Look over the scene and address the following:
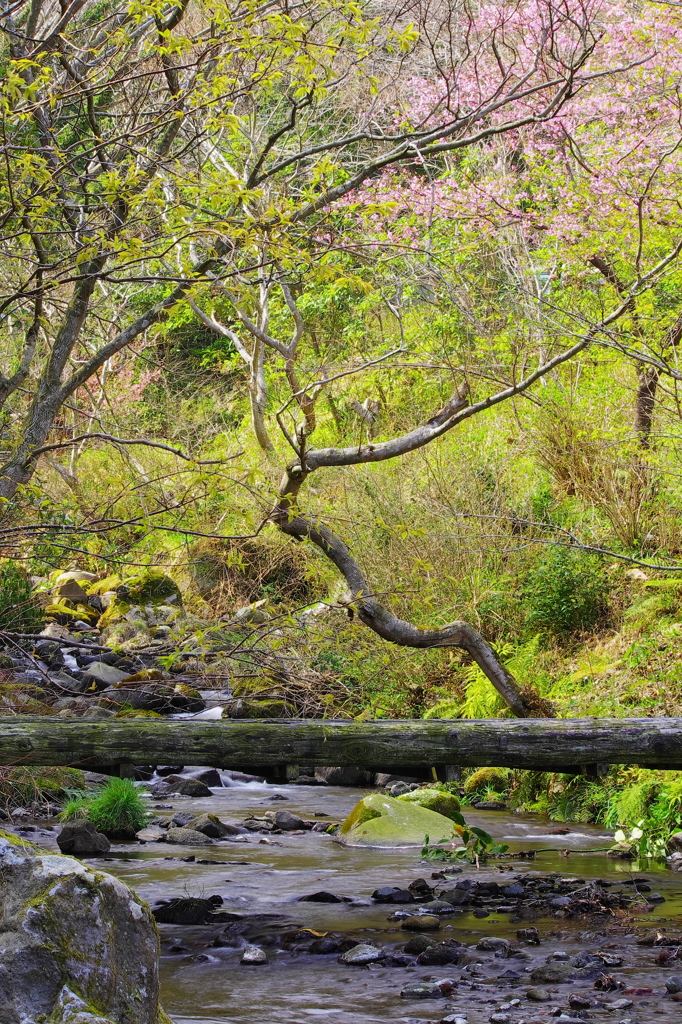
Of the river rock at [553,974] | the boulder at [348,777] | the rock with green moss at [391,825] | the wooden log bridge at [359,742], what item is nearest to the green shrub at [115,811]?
the rock with green moss at [391,825]

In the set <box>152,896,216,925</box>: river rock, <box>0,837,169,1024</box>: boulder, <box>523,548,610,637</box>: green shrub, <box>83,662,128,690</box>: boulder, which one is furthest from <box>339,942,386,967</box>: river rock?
<box>83,662,128,690</box>: boulder

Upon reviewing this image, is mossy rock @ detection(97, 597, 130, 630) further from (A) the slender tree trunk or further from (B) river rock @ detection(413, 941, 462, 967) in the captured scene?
(B) river rock @ detection(413, 941, 462, 967)

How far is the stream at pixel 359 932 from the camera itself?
4242 mm

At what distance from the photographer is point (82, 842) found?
718 centimetres

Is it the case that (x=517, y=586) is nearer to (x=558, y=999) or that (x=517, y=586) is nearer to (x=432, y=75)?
(x=558, y=999)

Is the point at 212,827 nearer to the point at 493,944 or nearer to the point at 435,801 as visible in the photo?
the point at 435,801

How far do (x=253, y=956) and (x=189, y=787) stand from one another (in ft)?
16.3

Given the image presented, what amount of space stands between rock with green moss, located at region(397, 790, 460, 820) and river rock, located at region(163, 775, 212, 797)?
7.86 feet

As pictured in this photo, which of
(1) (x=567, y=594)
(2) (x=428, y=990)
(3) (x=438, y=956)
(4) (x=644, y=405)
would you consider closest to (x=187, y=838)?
(3) (x=438, y=956)

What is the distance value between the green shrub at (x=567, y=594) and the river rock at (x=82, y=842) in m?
5.08

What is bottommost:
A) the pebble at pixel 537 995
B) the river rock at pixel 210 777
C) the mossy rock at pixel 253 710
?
the pebble at pixel 537 995

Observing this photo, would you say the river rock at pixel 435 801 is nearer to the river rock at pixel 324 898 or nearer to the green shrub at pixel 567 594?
the river rock at pixel 324 898

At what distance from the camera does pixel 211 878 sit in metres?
6.77

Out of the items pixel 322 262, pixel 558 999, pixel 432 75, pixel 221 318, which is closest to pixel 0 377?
pixel 322 262
